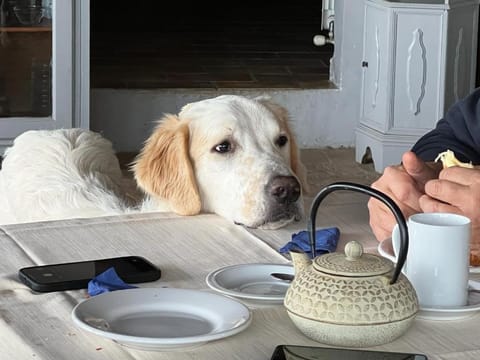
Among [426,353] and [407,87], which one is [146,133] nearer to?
[407,87]

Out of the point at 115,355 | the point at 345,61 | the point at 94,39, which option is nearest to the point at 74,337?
the point at 115,355

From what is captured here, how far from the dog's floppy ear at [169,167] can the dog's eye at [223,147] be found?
57mm

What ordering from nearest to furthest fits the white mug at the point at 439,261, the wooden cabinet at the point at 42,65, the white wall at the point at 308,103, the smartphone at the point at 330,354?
the smartphone at the point at 330,354
the white mug at the point at 439,261
the wooden cabinet at the point at 42,65
the white wall at the point at 308,103

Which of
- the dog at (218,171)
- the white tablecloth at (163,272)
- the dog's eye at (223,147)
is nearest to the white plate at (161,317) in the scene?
the white tablecloth at (163,272)

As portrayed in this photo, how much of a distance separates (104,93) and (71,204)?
102 inches

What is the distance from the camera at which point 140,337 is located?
1.14 metres

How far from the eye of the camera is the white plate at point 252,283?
51.2 inches

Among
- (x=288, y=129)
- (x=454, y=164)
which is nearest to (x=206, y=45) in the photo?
(x=288, y=129)

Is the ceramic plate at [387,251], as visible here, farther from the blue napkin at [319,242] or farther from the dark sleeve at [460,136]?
the dark sleeve at [460,136]

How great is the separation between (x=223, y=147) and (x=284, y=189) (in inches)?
5.5

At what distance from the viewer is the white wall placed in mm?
4668

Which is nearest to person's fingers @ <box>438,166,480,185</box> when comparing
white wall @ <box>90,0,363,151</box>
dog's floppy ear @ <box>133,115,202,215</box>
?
dog's floppy ear @ <box>133,115,202,215</box>

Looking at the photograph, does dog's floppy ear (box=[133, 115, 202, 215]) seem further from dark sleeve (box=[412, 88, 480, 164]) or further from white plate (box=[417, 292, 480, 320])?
white plate (box=[417, 292, 480, 320])

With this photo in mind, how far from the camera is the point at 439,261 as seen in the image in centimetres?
124
